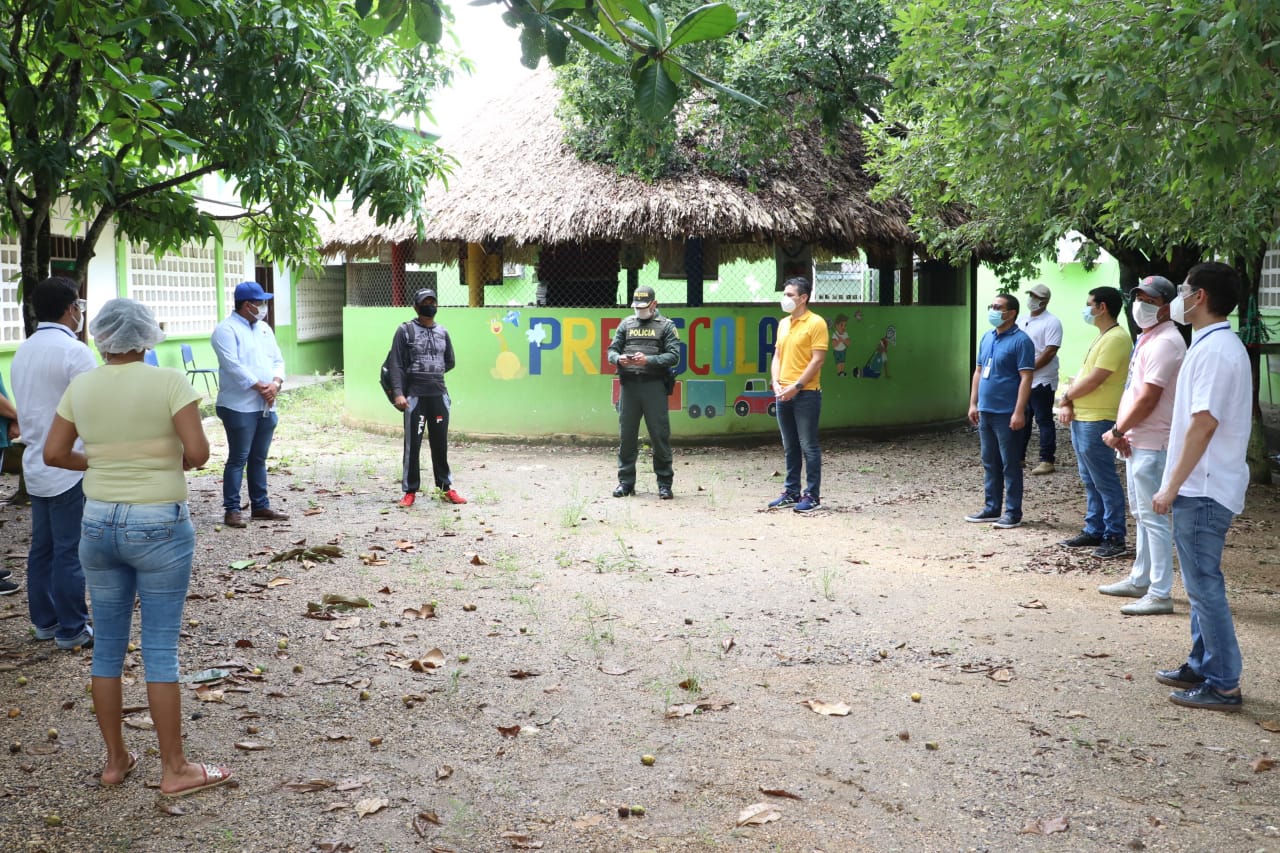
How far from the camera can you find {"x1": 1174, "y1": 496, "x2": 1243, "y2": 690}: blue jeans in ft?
15.0

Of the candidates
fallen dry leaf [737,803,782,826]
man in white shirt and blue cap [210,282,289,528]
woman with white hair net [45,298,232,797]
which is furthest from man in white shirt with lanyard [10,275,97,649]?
fallen dry leaf [737,803,782,826]

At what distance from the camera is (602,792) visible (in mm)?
3994

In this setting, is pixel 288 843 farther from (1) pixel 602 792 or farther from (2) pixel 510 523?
(2) pixel 510 523

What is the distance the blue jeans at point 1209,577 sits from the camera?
4570mm

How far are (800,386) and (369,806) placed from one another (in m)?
6.14

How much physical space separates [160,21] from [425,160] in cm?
445

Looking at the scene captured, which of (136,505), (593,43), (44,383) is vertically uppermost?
(593,43)

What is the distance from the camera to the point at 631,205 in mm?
12992

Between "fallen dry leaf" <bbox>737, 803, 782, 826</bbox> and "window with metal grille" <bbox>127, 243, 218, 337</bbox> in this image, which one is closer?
"fallen dry leaf" <bbox>737, 803, 782, 826</bbox>

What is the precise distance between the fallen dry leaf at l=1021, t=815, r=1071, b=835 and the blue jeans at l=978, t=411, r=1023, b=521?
5.00 m

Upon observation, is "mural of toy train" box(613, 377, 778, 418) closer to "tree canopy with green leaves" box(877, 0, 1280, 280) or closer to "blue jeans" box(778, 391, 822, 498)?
"blue jeans" box(778, 391, 822, 498)

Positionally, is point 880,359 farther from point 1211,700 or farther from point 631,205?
point 1211,700

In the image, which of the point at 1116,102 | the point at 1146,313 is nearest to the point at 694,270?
the point at 1146,313

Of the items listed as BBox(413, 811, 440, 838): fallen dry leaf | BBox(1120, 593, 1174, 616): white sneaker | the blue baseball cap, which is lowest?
BBox(413, 811, 440, 838): fallen dry leaf
